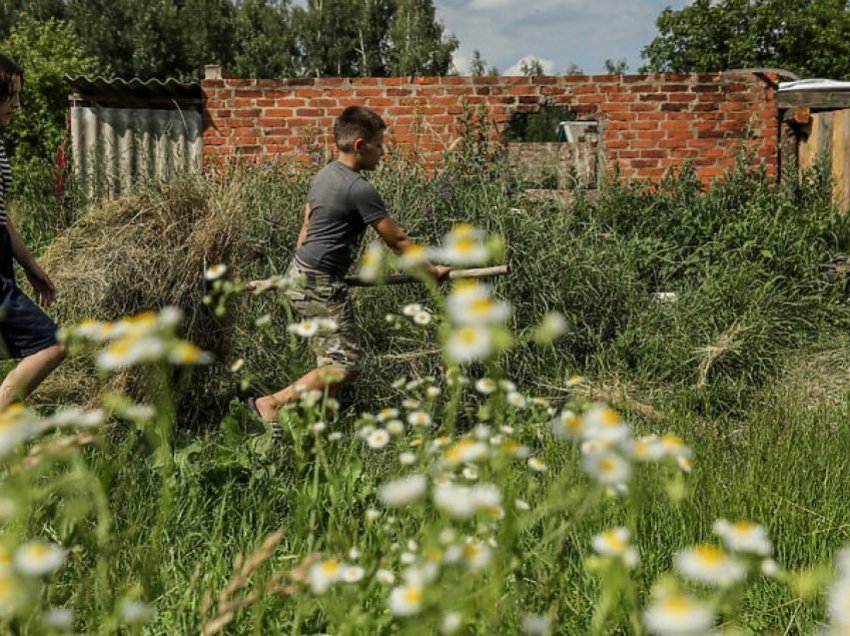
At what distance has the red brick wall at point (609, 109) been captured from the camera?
8.27m

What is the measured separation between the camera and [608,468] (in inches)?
48.8

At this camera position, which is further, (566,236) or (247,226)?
(566,236)

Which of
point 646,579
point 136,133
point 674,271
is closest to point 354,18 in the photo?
point 136,133

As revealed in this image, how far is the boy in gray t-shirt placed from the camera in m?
4.05

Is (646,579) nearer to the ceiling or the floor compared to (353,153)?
nearer to the floor

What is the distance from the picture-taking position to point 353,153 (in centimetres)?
416

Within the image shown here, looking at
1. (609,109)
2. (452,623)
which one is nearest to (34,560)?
(452,623)

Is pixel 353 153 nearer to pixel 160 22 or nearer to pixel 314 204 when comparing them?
pixel 314 204

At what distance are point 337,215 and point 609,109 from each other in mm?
4906

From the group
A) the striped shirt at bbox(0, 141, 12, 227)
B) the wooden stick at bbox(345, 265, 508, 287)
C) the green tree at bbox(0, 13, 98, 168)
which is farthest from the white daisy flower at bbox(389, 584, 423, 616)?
the green tree at bbox(0, 13, 98, 168)

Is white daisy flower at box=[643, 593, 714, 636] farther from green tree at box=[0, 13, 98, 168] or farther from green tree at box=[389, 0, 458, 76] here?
green tree at box=[389, 0, 458, 76]

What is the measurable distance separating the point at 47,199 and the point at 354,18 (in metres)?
33.9

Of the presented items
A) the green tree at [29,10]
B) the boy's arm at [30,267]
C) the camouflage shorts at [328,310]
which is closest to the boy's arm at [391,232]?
the camouflage shorts at [328,310]

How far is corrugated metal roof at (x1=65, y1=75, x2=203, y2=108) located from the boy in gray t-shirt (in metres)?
4.50
